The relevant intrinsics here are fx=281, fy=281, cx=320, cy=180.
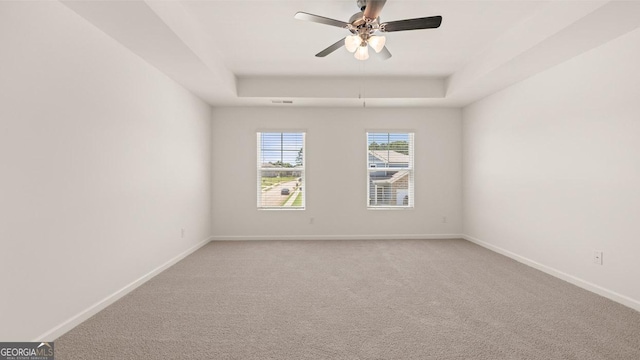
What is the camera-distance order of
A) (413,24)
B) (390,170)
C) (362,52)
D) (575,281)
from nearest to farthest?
(413,24) → (362,52) → (575,281) → (390,170)

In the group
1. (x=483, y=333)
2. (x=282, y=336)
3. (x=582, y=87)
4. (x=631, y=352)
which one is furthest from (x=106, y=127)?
(x=582, y=87)

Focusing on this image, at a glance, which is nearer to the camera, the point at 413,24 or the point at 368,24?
the point at 413,24

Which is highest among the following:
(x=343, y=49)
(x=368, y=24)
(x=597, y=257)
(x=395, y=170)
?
(x=343, y=49)

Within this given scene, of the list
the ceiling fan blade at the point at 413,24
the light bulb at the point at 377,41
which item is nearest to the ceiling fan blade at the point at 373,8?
the ceiling fan blade at the point at 413,24

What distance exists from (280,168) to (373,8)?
11.5 feet

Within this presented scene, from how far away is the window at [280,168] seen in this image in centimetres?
528

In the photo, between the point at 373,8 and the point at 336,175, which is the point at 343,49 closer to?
the point at 373,8

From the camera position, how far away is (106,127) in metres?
2.55

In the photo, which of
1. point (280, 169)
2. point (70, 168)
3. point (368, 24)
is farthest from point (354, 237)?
point (70, 168)

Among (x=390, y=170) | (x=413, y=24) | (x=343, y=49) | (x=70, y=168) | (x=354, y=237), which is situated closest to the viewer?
(x=70, y=168)

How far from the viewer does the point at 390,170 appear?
5355mm

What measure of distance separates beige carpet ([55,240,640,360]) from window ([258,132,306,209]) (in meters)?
1.77

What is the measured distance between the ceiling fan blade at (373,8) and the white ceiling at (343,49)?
47cm

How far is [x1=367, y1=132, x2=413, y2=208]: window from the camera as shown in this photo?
534cm
